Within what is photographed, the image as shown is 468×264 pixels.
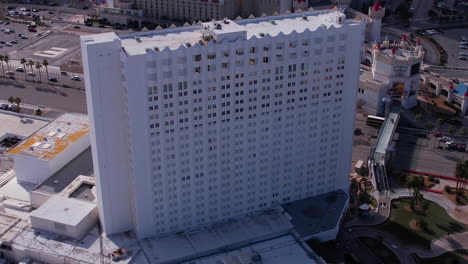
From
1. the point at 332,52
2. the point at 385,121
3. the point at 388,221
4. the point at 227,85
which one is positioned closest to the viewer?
the point at 227,85

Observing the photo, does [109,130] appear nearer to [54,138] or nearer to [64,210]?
[64,210]

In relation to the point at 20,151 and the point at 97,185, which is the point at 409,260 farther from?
the point at 20,151

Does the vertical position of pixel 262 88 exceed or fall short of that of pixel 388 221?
it exceeds it

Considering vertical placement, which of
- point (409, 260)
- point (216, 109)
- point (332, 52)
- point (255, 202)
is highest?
point (332, 52)

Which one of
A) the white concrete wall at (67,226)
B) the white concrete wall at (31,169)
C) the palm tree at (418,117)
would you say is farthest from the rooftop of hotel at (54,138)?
the palm tree at (418,117)

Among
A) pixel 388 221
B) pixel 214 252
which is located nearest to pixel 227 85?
pixel 214 252

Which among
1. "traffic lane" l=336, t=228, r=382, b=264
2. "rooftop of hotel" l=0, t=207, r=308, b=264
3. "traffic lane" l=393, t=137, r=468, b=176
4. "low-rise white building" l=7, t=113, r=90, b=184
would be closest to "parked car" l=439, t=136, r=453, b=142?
"traffic lane" l=393, t=137, r=468, b=176
